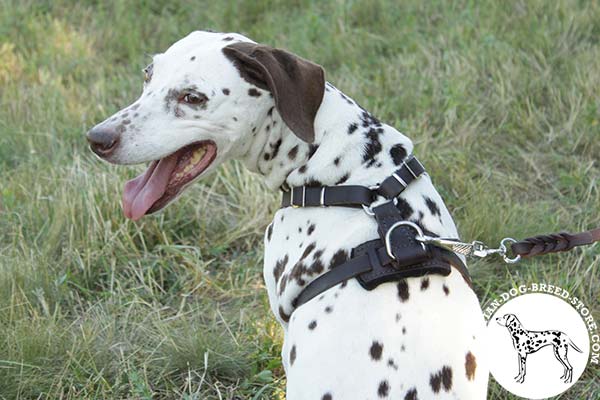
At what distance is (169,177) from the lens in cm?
294

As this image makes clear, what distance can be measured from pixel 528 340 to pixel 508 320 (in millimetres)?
A: 98

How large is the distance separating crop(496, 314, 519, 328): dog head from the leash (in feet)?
0.78

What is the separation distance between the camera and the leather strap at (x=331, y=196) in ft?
8.83

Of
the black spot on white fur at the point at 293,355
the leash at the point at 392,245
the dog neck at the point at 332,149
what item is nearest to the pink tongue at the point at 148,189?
the dog neck at the point at 332,149

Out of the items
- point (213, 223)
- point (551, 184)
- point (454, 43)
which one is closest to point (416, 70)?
point (454, 43)

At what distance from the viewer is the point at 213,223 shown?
4.60 m

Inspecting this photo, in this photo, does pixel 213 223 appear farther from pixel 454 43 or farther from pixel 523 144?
pixel 454 43

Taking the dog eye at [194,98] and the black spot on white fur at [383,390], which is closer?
the black spot on white fur at [383,390]

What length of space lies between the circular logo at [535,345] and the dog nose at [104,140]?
54.9 inches

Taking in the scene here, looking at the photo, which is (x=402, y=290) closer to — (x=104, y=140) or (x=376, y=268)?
(x=376, y=268)

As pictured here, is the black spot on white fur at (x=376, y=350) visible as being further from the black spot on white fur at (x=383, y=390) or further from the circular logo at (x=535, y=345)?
the circular logo at (x=535, y=345)

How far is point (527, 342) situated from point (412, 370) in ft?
2.10

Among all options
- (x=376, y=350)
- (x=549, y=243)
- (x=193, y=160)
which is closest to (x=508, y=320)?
(x=549, y=243)

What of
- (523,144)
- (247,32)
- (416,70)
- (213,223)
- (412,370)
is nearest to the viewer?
(412,370)
